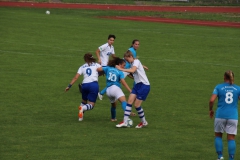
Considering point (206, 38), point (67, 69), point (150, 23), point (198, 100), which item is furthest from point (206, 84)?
point (150, 23)

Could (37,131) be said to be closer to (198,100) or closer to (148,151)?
(148,151)

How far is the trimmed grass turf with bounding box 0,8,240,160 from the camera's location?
1593 cm

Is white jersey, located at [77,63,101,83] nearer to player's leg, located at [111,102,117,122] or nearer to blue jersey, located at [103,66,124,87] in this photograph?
blue jersey, located at [103,66,124,87]

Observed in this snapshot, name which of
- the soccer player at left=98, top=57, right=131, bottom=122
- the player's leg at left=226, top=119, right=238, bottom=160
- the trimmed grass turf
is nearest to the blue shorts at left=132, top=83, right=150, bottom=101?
the soccer player at left=98, top=57, right=131, bottom=122

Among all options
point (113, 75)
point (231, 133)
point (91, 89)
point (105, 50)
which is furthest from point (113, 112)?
point (105, 50)

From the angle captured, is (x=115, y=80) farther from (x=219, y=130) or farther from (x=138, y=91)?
(x=219, y=130)

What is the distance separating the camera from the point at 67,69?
30.8m

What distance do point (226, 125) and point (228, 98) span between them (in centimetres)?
62

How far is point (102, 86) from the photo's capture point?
2641 centimetres

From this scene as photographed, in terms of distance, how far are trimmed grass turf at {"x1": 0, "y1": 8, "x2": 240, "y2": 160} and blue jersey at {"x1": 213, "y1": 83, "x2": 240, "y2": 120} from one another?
154 cm

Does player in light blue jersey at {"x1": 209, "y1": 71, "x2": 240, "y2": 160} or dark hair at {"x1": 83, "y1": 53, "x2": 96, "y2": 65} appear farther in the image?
dark hair at {"x1": 83, "y1": 53, "x2": 96, "y2": 65}

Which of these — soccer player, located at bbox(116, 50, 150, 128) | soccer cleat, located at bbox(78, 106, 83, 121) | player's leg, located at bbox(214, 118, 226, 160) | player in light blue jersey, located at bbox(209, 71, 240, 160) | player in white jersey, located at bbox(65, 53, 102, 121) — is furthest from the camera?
player in white jersey, located at bbox(65, 53, 102, 121)

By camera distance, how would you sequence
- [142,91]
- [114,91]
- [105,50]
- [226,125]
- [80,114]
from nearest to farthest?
[226,125] < [142,91] < [114,91] < [80,114] < [105,50]

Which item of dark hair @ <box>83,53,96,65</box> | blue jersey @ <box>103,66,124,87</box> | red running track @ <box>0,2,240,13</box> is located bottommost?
blue jersey @ <box>103,66,124,87</box>
